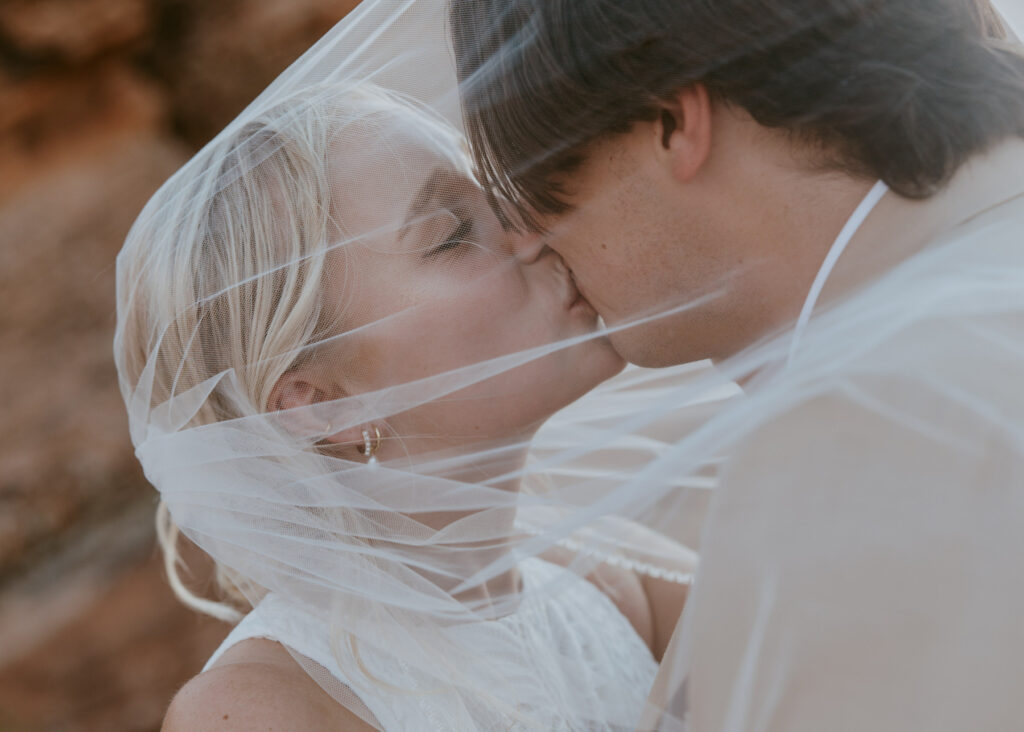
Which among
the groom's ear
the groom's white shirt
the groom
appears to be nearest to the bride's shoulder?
the groom

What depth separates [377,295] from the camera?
1794 mm

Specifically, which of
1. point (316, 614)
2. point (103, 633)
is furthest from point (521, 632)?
point (103, 633)

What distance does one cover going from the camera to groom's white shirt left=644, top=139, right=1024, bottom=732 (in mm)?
1042

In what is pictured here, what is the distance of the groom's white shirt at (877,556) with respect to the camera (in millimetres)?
1042

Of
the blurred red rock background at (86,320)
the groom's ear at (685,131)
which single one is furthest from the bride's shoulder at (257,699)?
the blurred red rock background at (86,320)

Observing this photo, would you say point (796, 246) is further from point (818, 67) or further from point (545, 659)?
point (545, 659)

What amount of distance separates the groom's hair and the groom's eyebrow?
32cm

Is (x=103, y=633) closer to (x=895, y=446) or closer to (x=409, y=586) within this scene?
(x=409, y=586)

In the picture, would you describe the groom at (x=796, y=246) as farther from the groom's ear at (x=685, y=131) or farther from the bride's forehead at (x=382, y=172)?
the bride's forehead at (x=382, y=172)

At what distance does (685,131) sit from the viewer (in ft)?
4.93

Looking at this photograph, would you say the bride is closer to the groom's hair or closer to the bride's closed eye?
the bride's closed eye

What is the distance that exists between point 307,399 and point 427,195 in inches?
17.6

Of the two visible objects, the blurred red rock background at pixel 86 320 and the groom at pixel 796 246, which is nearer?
the groom at pixel 796 246

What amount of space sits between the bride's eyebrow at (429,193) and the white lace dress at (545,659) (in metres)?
0.69
